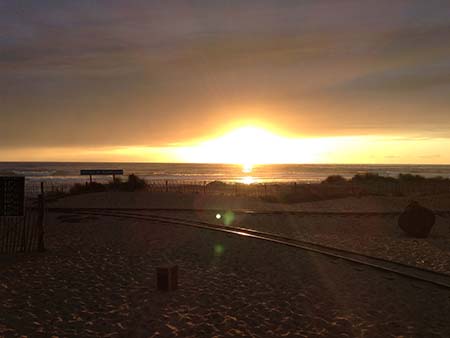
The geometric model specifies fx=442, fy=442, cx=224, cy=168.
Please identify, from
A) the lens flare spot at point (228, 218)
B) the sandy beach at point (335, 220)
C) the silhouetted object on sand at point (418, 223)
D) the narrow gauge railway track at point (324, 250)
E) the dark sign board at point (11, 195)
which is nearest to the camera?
the narrow gauge railway track at point (324, 250)

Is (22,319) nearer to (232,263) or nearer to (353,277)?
(232,263)

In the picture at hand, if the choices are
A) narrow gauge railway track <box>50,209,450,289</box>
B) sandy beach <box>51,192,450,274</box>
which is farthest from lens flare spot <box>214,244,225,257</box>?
sandy beach <box>51,192,450,274</box>

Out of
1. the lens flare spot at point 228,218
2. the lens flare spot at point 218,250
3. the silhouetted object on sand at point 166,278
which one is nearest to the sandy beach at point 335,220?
the lens flare spot at point 228,218

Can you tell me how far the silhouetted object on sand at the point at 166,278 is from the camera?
9.73 metres

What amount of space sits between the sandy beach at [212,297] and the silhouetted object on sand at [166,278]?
0.69 feet

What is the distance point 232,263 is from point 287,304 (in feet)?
13.2

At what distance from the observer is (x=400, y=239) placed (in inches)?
693

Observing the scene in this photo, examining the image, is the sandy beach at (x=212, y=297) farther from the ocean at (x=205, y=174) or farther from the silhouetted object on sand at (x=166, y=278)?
the ocean at (x=205, y=174)

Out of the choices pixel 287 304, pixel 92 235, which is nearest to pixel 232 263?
pixel 287 304

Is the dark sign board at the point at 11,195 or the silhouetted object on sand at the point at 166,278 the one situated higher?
the dark sign board at the point at 11,195

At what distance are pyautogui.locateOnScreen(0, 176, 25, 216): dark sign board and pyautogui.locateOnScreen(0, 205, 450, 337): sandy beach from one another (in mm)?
1464

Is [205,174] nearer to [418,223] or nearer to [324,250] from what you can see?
[418,223]

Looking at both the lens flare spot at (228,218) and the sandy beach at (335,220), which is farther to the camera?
the lens flare spot at (228,218)

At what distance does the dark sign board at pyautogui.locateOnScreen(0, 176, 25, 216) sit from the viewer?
44.5 ft
